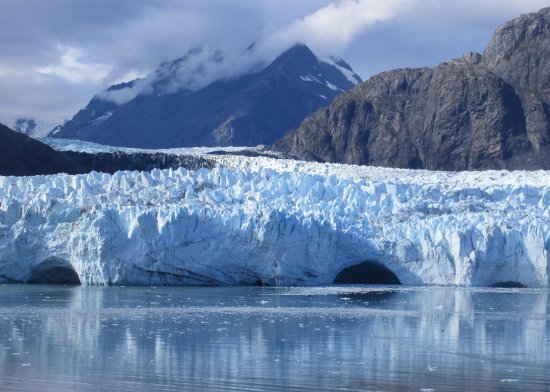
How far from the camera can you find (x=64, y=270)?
29422 mm

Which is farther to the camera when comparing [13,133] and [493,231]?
[13,133]

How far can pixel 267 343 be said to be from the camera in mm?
15562

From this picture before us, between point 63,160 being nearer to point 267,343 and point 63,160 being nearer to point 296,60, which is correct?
point 267,343

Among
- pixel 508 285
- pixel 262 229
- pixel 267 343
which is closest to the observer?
pixel 267 343

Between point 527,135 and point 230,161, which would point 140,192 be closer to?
point 230,161

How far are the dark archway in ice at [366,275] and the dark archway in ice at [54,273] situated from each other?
340 inches

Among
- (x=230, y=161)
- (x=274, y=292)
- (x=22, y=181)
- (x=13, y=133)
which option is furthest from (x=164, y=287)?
(x=13, y=133)

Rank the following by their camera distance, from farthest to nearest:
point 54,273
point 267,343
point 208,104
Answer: point 208,104 → point 54,273 → point 267,343

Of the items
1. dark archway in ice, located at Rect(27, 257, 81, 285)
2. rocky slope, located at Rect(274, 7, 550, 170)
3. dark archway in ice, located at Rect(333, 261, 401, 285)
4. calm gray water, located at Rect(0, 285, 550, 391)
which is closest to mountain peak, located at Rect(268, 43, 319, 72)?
rocky slope, located at Rect(274, 7, 550, 170)

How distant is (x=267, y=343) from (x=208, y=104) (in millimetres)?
113760

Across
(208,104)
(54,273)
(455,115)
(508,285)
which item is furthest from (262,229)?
(208,104)

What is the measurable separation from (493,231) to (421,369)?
652 inches

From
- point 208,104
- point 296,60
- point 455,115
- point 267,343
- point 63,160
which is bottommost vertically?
point 267,343

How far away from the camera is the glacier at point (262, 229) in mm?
26906
